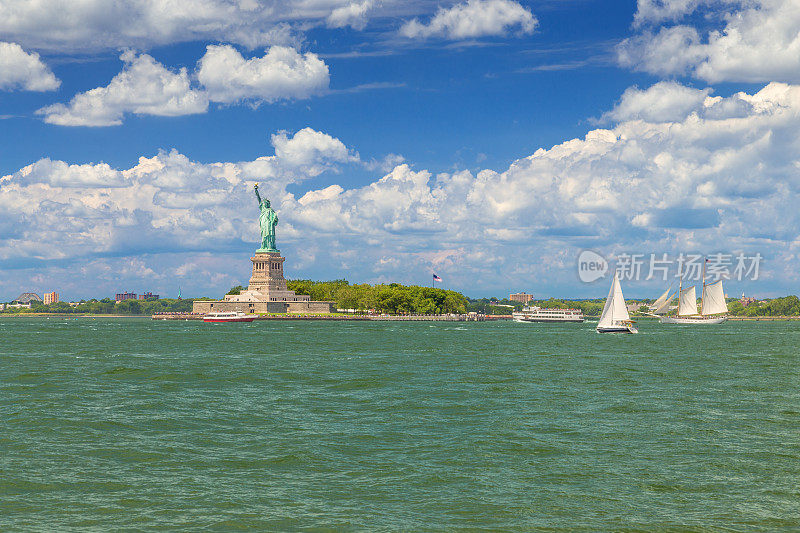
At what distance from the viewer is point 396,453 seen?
26312 millimetres

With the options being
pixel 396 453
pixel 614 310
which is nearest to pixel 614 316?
pixel 614 310

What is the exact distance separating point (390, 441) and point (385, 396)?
13509 millimetres

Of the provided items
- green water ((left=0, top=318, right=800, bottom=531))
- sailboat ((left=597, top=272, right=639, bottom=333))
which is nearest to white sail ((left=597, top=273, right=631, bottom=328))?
sailboat ((left=597, top=272, right=639, bottom=333))

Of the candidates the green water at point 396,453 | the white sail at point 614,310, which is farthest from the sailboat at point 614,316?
the green water at point 396,453

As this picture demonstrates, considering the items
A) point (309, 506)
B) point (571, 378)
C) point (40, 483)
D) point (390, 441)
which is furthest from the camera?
point (571, 378)

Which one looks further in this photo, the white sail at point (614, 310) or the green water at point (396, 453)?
the white sail at point (614, 310)

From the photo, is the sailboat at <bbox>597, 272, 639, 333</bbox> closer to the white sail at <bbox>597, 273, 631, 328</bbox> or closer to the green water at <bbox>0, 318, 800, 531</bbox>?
the white sail at <bbox>597, 273, 631, 328</bbox>

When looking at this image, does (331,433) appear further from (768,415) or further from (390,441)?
(768,415)

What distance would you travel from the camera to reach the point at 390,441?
28.5m

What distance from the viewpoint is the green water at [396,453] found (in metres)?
19.2

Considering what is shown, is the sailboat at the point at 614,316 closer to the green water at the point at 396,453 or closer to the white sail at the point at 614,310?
the white sail at the point at 614,310

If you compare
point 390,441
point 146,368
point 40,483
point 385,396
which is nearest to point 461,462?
point 390,441

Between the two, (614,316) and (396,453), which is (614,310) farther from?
(396,453)

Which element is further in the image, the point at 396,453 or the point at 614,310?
the point at 614,310
